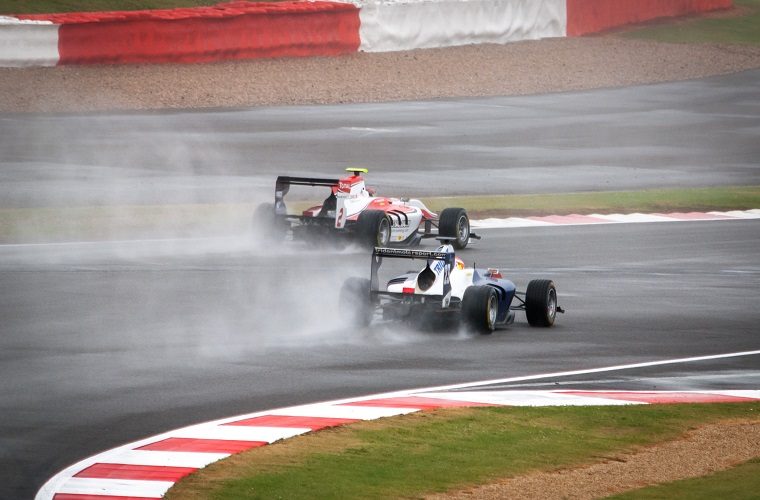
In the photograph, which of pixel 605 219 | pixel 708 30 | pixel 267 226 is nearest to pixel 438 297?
pixel 267 226

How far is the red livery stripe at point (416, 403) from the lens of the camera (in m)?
14.0

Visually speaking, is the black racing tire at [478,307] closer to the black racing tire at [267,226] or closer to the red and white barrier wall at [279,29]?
the black racing tire at [267,226]

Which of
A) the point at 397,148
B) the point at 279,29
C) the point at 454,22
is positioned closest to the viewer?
the point at 397,148

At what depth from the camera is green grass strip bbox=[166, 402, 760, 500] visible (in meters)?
11.1

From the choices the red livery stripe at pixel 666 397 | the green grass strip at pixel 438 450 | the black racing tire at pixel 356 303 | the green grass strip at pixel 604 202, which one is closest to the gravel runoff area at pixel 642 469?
the green grass strip at pixel 438 450

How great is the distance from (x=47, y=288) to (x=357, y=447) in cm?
924

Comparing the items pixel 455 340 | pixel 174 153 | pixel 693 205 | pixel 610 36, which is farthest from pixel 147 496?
pixel 610 36

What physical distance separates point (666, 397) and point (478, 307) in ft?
11.2

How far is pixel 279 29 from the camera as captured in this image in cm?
4347

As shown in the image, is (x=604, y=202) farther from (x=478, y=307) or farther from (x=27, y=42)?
(x=27, y=42)

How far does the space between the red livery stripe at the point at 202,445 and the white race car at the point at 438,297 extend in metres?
5.64

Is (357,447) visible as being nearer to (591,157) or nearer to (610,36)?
(591,157)

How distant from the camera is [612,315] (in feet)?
63.7

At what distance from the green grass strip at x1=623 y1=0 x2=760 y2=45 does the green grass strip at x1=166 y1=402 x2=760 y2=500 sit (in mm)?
40703
